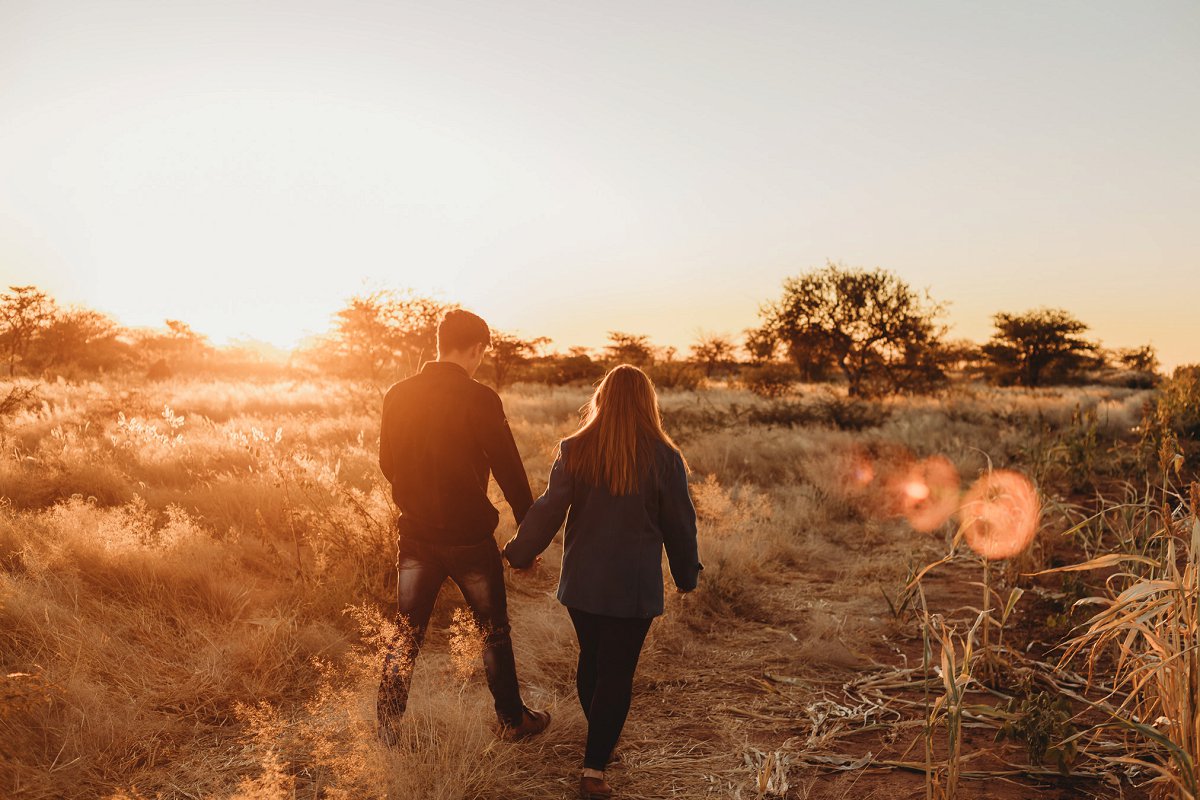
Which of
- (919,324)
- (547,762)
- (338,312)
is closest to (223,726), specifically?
(547,762)

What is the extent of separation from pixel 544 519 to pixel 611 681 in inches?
29.6

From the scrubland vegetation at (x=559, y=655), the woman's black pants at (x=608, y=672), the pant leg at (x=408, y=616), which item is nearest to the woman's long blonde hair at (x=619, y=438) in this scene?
the woman's black pants at (x=608, y=672)

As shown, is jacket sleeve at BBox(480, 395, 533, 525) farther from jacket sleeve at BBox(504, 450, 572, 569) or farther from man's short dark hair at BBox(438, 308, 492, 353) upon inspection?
man's short dark hair at BBox(438, 308, 492, 353)

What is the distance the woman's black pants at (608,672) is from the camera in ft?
9.59

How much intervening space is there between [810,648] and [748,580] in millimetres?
1396

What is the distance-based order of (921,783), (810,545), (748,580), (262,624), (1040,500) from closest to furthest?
(921,783) → (262,624) → (1040,500) → (748,580) → (810,545)

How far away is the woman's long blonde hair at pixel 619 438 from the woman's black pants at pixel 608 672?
59 cm

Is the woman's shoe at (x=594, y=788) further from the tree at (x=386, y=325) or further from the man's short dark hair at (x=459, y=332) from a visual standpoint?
the tree at (x=386, y=325)

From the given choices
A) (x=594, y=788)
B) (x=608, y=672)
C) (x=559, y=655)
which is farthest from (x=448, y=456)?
(x=559, y=655)

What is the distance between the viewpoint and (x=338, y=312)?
71.9ft

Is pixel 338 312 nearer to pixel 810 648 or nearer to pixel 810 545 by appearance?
pixel 810 545

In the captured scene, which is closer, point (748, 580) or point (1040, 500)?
point (1040, 500)

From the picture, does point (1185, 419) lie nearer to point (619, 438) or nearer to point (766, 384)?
point (619, 438)

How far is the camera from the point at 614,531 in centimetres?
286
